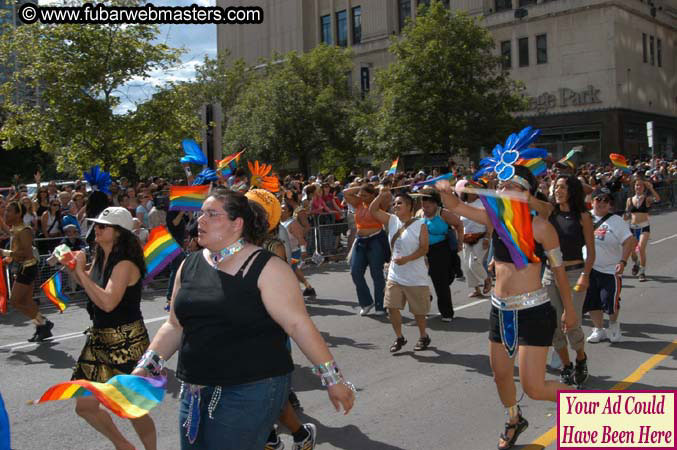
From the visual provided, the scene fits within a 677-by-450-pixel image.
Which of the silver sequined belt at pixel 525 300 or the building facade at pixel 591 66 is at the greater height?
the building facade at pixel 591 66

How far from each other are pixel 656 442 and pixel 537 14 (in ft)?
118

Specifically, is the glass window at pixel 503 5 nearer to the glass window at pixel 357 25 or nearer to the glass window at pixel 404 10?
the glass window at pixel 404 10

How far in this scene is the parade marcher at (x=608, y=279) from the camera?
767cm

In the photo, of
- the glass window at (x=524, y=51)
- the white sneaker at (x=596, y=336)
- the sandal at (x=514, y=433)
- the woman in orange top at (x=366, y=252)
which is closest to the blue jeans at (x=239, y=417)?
the sandal at (x=514, y=433)

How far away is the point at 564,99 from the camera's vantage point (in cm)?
3638

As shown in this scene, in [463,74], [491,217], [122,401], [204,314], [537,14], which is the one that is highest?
[537,14]

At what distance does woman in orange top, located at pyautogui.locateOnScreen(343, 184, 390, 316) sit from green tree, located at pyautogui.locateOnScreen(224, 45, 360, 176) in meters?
22.7

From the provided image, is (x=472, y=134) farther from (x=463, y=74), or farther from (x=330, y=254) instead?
(x=330, y=254)

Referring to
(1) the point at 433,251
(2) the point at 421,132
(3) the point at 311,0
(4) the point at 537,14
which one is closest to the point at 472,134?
(2) the point at 421,132

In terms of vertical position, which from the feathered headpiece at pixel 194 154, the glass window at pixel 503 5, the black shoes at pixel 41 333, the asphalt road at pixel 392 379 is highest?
the glass window at pixel 503 5

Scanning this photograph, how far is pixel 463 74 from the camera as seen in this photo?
1118 inches

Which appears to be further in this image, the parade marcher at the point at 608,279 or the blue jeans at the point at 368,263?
the blue jeans at the point at 368,263

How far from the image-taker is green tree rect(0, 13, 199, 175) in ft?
53.6

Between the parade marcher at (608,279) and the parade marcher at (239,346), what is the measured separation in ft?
17.1
